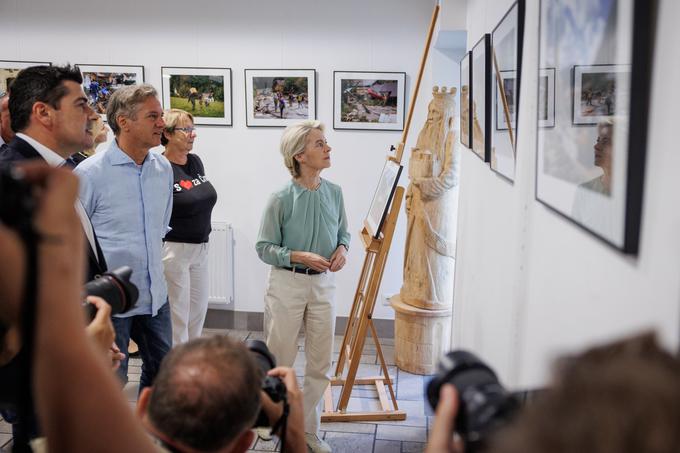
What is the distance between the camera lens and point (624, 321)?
0.92 metres

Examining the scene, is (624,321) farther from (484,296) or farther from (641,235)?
(484,296)

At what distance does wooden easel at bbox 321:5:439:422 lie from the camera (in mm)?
3170

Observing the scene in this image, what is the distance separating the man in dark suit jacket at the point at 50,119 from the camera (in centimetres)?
235

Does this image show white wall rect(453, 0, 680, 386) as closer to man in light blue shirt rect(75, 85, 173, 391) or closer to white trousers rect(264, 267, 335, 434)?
white trousers rect(264, 267, 335, 434)

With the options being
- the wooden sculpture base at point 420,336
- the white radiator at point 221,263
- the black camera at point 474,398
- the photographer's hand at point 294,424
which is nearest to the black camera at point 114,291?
the photographer's hand at point 294,424

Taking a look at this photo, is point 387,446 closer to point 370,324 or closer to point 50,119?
point 370,324

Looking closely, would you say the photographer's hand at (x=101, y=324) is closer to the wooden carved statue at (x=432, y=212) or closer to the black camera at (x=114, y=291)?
the black camera at (x=114, y=291)

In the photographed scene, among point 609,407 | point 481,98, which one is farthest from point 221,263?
point 609,407

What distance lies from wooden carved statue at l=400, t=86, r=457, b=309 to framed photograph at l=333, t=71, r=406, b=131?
30.7 inches

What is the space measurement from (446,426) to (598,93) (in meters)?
0.58

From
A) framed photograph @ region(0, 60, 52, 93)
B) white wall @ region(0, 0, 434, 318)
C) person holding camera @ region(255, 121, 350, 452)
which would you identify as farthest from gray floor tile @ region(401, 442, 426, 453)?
framed photograph @ region(0, 60, 52, 93)

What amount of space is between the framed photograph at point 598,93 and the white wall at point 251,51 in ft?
11.6

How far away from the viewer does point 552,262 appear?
1312 mm

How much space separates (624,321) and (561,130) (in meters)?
0.44
